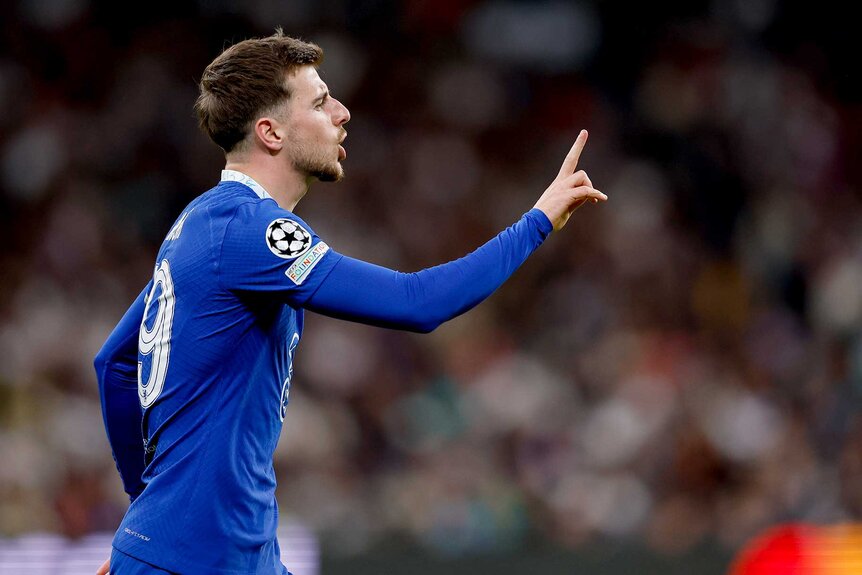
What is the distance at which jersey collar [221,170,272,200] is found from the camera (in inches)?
127

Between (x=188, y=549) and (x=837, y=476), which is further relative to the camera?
(x=837, y=476)

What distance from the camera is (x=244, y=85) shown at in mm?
3268

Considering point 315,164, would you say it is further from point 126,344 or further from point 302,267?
point 126,344

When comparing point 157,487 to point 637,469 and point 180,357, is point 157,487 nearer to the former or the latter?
point 180,357

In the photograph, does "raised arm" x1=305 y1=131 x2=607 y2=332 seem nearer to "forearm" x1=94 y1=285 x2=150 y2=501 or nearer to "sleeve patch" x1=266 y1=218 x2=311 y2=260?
"sleeve patch" x1=266 y1=218 x2=311 y2=260

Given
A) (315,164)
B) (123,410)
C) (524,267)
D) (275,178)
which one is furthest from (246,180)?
(524,267)

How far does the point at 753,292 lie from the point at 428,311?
6315 mm

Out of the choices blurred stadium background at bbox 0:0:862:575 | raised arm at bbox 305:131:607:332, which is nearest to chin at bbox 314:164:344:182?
Result: raised arm at bbox 305:131:607:332

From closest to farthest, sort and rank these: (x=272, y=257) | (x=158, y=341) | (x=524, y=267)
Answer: (x=272, y=257)
(x=158, y=341)
(x=524, y=267)

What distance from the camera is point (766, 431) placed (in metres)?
8.05

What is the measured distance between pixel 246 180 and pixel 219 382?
54cm

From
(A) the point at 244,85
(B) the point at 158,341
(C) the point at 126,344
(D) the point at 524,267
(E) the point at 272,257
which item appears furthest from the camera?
(D) the point at 524,267

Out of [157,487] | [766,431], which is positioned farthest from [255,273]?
[766,431]

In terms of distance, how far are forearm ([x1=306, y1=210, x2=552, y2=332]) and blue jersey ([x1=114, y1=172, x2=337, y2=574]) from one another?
54mm
